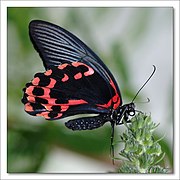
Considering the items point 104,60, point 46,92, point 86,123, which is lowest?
point 86,123

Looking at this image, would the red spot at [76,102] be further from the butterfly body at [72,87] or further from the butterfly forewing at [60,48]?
the butterfly forewing at [60,48]

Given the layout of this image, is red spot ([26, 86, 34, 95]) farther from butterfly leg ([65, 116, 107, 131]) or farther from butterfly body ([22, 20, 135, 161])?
butterfly leg ([65, 116, 107, 131])

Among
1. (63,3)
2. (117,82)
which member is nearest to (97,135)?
(117,82)

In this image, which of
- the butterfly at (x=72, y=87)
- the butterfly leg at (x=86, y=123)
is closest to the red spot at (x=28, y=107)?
the butterfly at (x=72, y=87)

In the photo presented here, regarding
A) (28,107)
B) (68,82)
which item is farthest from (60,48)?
(28,107)

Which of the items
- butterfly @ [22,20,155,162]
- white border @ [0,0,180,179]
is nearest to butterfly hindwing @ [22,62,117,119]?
butterfly @ [22,20,155,162]

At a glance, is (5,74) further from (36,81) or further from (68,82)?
(68,82)

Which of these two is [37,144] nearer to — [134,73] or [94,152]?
[94,152]
